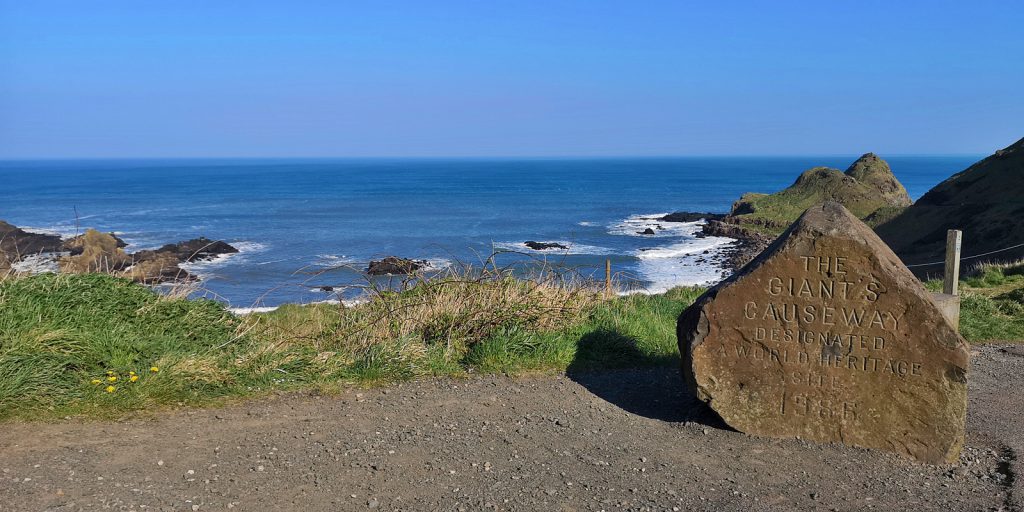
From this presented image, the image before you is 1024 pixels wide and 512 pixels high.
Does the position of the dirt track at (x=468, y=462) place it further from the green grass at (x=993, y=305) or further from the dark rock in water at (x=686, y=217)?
the dark rock in water at (x=686, y=217)

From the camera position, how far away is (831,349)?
6164 mm

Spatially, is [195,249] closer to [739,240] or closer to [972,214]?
[739,240]

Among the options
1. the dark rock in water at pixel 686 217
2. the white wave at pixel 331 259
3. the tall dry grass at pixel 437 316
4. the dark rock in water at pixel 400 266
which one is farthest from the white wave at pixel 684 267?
the tall dry grass at pixel 437 316

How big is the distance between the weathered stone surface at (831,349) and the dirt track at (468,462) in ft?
0.68

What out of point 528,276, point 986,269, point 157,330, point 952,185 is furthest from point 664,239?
point 157,330

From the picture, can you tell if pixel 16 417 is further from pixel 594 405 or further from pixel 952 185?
pixel 952 185

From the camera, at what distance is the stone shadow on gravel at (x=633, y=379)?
694cm

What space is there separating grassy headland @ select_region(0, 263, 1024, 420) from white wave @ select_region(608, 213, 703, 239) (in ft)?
137

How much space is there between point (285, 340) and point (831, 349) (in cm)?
515

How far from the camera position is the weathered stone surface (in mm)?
5914

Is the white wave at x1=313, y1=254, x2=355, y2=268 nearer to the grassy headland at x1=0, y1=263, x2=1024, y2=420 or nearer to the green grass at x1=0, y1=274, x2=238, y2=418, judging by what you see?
the grassy headland at x1=0, y1=263, x2=1024, y2=420

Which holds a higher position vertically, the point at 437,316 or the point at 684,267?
the point at 437,316

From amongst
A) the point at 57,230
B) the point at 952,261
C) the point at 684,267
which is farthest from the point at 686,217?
the point at 952,261

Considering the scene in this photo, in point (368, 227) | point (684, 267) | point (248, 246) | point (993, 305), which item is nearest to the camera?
point (993, 305)
